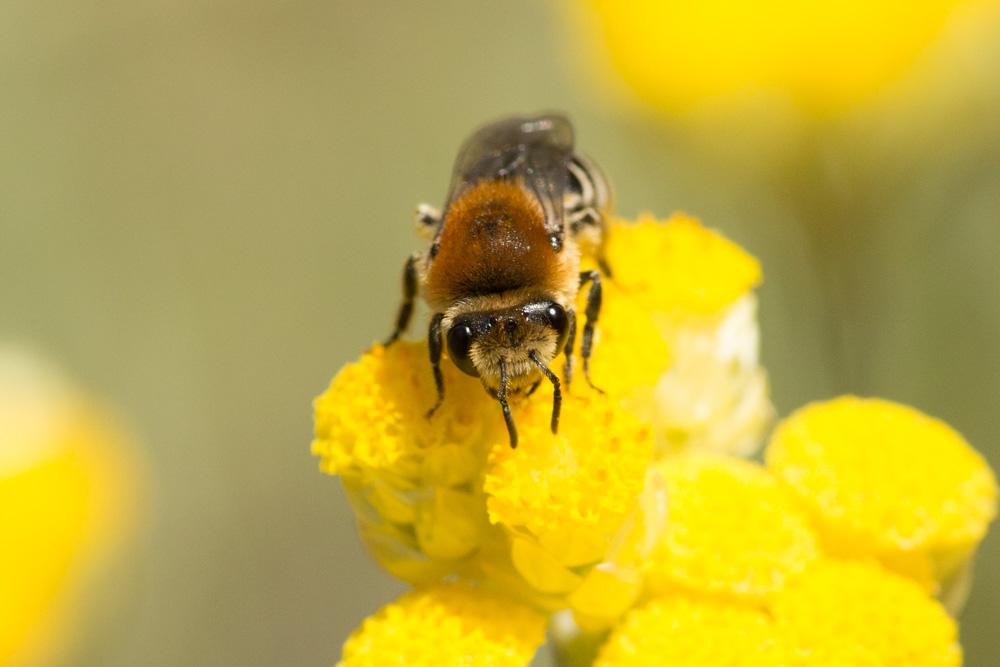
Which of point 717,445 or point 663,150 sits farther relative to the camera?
point 663,150

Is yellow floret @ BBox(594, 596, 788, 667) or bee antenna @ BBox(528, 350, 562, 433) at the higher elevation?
bee antenna @ BBox(528, 350, 562, 433)

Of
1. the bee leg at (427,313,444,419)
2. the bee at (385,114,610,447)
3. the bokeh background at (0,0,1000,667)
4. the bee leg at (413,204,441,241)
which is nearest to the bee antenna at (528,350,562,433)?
the bee at (385,114,610,447)

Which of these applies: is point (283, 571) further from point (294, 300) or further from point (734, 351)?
point (734, 351)

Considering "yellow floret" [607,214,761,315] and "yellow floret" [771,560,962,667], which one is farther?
"yellow floret" [607,214,761,315]

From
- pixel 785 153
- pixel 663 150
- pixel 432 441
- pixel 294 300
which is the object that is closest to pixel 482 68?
pixel 294 300

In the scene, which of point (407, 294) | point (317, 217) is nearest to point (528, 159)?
point (407, 294)

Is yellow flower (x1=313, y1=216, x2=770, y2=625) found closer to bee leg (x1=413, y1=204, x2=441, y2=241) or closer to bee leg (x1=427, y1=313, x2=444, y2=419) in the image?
bee leg (x1=427, y1=313, x2=444, y2=419)
